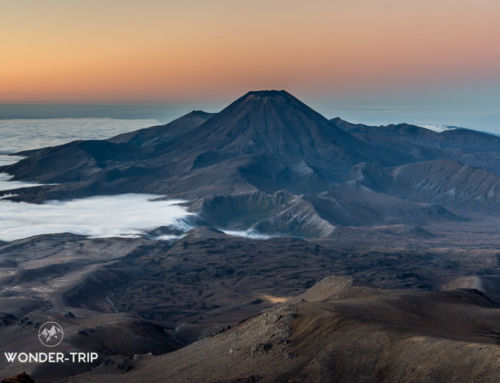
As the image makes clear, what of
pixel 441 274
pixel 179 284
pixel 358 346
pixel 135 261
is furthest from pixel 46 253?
pixel 358 346

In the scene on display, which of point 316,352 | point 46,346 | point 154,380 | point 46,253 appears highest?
point 316,352

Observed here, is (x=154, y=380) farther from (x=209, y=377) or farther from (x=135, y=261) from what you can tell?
(x=135, y=261)

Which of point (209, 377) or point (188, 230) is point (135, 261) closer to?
point (188, 230)

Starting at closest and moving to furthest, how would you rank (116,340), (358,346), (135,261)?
(358,346), (116,340), (135,261)

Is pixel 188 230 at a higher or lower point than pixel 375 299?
lower

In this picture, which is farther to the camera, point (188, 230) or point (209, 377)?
point (188, 230)

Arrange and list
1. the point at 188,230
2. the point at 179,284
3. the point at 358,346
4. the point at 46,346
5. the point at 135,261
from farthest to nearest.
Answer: the point at 188,230
the point at 135,261
the point at 179,284
the point at 46,346
the point at 358,346

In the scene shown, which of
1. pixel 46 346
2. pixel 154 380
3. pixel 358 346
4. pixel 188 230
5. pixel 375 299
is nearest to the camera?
pixel 358 346

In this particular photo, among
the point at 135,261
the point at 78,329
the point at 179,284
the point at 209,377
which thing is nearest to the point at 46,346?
the point at 78,329

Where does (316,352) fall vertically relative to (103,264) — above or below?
above
